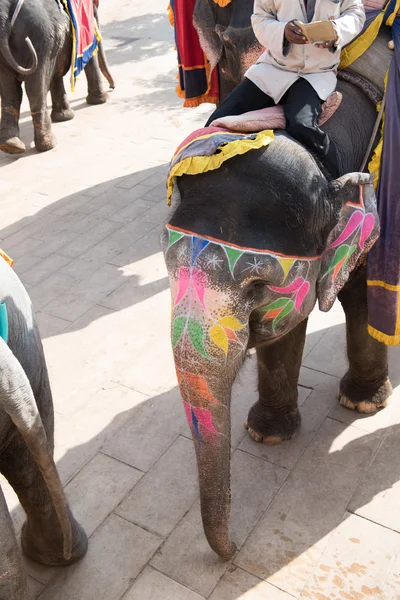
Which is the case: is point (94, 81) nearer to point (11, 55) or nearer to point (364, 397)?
point (11, 55)

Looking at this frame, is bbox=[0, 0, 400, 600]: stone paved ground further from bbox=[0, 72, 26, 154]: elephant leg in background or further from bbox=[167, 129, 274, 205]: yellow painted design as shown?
bbox=[0, 72, 26, 154]: elephant leg in background

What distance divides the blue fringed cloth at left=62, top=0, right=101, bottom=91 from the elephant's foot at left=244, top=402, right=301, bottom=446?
4.33 m

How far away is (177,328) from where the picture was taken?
217 cm

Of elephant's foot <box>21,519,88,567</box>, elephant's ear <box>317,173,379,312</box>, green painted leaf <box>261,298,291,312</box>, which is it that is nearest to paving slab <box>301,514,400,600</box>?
elephant's foot <box>21,519,88,567</box>

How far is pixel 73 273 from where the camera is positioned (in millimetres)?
4949

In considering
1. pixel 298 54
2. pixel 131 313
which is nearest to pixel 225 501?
Answer: pixel 298 54

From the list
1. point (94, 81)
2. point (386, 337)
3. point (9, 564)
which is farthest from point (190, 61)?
point (9, 564)

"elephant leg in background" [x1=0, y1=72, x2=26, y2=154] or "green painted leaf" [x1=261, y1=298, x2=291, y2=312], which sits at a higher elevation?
"green painted leaf" [x1=261, y1=298, x2=291, y2=312]

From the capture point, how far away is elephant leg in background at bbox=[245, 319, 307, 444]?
10.4 ft

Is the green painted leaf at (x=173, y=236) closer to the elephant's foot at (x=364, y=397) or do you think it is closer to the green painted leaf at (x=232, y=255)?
the green painted leaf at (x=232, y=255)

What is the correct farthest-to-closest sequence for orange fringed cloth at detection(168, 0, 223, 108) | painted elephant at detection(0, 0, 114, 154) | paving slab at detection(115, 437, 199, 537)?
painted elephant at detection(0, 0, 114, 154), orange fringed cloth at detection(168, 0, 223, 108), paving slab at detection(115, 437, 199, 537)

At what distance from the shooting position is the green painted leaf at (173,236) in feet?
7.16

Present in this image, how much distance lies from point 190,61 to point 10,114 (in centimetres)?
249

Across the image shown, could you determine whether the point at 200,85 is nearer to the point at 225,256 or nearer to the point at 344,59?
the point at 344,59
